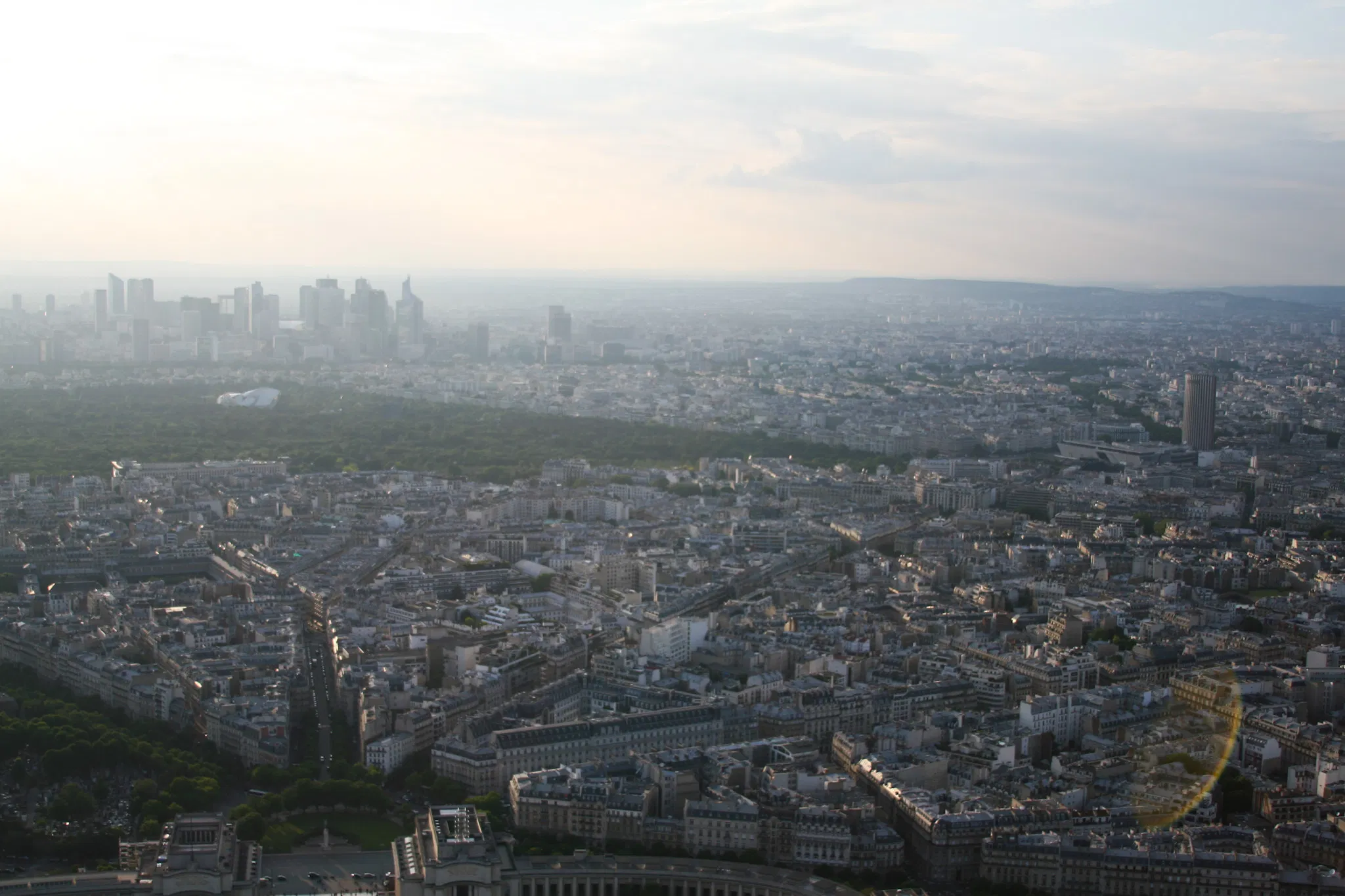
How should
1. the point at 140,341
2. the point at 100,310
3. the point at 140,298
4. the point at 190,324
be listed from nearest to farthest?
the point at 140,341 < the point at 190,324 < the point at 100,310 < the point at 140,298

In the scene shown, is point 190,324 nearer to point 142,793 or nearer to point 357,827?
point 142,793

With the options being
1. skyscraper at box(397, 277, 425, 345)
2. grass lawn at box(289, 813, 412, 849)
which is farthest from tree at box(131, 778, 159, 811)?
skyscraper at box(397, 277, 425, 345)

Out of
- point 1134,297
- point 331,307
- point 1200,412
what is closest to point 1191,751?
point 1200,412

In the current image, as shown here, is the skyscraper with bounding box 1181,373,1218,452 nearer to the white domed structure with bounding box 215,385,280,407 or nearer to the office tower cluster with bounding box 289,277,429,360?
the white domed structure with bounding box 215,385,280,407

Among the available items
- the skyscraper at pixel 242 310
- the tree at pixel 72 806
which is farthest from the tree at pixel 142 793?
the skyscraper at pixel 242 310

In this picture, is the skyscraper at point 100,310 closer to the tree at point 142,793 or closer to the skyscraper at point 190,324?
the skyscraper at point 190,324
